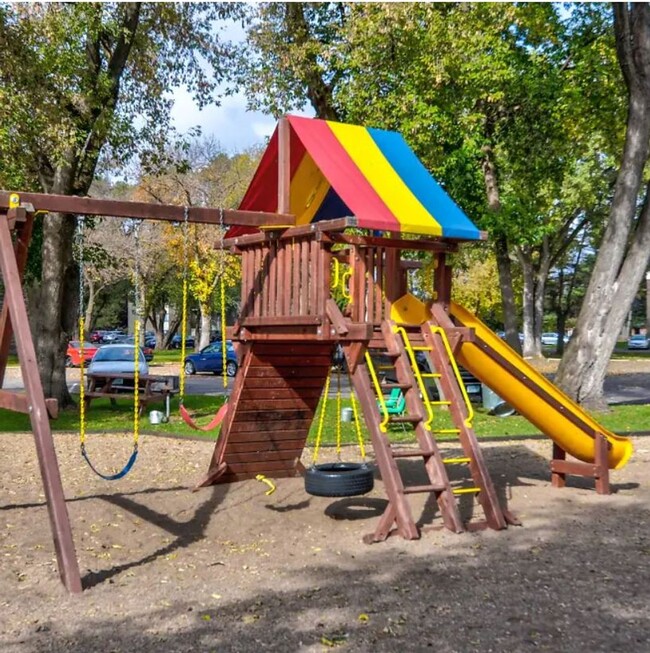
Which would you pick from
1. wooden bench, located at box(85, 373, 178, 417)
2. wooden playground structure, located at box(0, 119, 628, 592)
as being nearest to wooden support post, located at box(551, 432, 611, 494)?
wooden playground structure, located at box(0, 119, 628, 592)

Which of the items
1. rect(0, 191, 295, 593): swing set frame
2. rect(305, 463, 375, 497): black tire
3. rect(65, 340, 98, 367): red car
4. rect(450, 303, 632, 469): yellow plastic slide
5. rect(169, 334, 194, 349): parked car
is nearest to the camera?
rect(0, 191, 295, 593): swing set frame

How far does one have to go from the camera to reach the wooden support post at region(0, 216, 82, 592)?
5.79 meters

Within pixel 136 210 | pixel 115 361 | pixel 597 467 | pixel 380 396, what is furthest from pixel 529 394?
pixel 115 361

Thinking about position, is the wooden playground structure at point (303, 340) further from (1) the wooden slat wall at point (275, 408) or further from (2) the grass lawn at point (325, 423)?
(2) the grass lawn at point (325, 423)

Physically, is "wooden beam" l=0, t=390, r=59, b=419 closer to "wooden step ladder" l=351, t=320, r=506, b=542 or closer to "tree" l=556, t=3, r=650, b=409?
"wooden step ladder" l=351, t=320, r=506, b=542

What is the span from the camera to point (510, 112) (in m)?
20.1

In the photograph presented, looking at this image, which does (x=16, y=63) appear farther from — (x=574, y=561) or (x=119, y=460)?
(x=574, y=561)

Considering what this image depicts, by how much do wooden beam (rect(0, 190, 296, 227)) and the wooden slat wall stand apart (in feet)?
5.02

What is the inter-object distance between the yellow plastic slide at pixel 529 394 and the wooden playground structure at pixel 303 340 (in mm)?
186

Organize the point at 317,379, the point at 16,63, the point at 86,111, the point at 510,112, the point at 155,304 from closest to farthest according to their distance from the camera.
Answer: the point at 317,379, the point at 16,63, the point at 86,111, the point at 510,112, the point at 155,304

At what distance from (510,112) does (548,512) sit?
14.0 metres

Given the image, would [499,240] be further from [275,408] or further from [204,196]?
[204,196]

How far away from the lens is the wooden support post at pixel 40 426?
579cm

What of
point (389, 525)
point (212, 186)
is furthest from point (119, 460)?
point (212, 186)
